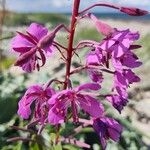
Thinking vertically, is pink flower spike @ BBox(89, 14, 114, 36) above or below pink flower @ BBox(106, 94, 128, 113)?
above

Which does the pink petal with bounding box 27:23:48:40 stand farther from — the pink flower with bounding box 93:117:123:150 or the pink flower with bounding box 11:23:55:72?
the pink flower with bounding box 93:117:123:150

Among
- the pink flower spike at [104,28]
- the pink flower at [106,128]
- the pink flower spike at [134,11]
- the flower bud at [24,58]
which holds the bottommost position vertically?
the pink flower at [106,128]

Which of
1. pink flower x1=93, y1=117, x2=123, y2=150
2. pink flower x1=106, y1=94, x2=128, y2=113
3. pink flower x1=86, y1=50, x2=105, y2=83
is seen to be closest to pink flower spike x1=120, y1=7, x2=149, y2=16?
pink flower x1=86, y1=50, x2=105, y2=83

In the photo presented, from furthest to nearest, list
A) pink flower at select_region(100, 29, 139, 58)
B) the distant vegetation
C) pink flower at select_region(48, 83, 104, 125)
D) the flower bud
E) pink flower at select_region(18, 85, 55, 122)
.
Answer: the distant vegetation, pink flower at select_region(18, 85, 55, 122), pink flower at select_region(48, 83, 104, 125), pink flower at select_region(100, 29, 139, 58), the flower bud

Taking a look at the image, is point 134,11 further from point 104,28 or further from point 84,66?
point 84,66

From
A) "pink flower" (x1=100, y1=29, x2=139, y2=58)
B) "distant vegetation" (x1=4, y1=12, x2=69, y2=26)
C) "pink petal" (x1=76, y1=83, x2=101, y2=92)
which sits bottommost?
"distant vegetation" (x1=4, y1=12, x2=69, y2=26)

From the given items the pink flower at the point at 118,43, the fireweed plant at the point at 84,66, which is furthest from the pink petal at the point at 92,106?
the pink flower at the point at 118,43

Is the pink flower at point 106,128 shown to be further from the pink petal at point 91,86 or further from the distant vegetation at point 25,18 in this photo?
the distant vegetation at point 25,18

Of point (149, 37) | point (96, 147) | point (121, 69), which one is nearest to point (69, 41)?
point (121, 69)

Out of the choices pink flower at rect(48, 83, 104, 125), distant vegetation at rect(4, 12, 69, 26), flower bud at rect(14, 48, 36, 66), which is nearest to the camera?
flower bud at rect(14, 48, 36, 66)
